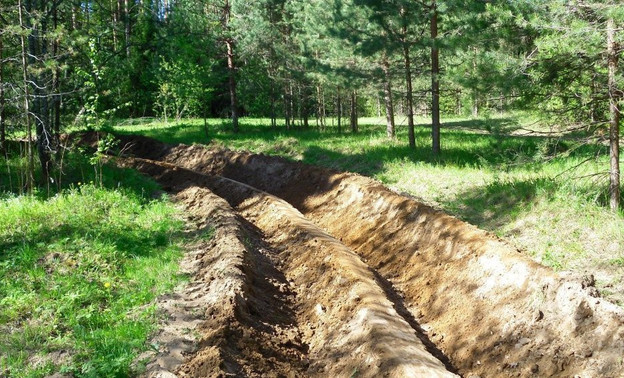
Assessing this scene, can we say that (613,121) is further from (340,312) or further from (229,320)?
(229,320)

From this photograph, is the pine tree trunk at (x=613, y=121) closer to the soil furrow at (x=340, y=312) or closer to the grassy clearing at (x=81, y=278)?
the soil furrow at (x=340, y=312)

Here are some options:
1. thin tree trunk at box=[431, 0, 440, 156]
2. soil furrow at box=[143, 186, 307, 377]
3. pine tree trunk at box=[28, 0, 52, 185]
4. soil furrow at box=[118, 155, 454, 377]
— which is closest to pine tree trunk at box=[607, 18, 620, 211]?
soil furrow at box=[118, 155, 454, 377]

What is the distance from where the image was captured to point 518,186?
10.1 m

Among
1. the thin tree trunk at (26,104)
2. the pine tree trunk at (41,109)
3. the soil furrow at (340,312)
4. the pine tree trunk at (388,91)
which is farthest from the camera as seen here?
the pine tree trunk at (388,91)

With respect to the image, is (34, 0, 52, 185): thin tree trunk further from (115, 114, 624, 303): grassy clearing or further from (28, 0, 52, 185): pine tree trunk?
(115, 114, 624, 303): grassy clearing

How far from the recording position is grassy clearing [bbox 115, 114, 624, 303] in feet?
23.0

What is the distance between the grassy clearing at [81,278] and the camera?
507 cm

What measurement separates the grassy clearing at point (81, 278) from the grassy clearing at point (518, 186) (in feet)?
18.5

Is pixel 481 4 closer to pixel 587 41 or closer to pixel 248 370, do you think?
pixel 587 41

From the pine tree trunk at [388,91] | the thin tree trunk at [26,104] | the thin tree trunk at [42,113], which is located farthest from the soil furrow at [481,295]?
the thin tree trunk at [42,113]

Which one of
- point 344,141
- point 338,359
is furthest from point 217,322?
point 344,141

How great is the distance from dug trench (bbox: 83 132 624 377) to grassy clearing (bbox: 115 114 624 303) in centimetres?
67

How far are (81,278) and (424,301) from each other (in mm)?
5190

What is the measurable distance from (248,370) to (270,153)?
16822 mm
